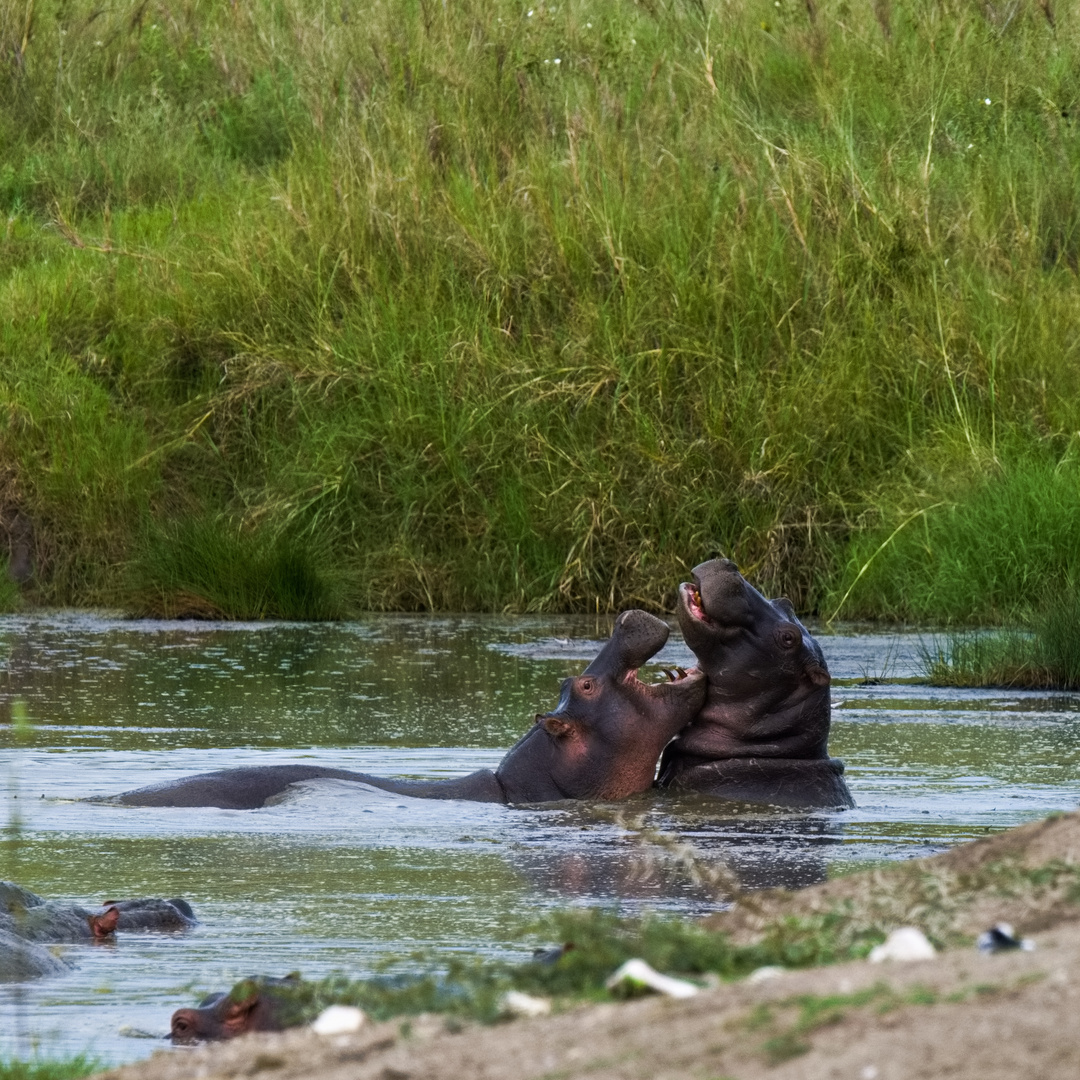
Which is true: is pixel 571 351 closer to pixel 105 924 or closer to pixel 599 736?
pixel 599 736

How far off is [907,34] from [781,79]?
2.71 ft

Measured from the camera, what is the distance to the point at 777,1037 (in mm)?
2123

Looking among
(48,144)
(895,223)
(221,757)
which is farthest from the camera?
(48,144)

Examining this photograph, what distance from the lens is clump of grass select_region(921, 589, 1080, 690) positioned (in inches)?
310

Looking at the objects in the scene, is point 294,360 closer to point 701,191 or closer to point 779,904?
point 701,191

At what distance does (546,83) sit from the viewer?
43.8 feet

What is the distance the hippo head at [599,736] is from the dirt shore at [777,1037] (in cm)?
301

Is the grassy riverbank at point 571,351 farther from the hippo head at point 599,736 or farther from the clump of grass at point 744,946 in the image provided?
the clump of grass at point 744,946

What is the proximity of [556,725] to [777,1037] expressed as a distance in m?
3.52

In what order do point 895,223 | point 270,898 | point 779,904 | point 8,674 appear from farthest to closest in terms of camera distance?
point 895,223 → point 8,674 → point 270,898 → point 779,904

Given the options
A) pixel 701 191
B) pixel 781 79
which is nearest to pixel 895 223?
pixel 701 191

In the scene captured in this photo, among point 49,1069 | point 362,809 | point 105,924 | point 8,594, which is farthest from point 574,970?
point 8,594

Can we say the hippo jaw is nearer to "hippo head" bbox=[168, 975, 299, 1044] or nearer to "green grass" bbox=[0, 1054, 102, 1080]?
"hippo head" bbox=[168, 975, 299, 1044]

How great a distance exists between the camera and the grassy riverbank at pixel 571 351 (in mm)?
10078
